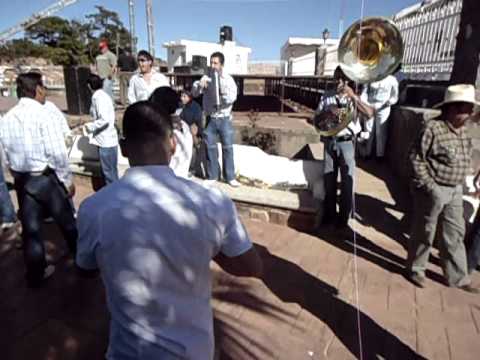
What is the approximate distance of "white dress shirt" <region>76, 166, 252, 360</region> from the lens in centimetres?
106

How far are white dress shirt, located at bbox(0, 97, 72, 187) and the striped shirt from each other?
3223mm

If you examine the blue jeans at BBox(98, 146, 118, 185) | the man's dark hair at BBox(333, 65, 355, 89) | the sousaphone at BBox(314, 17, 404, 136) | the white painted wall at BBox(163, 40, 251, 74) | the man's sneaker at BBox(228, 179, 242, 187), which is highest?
the white painted wall at BBox(163, 40, 251, 74)

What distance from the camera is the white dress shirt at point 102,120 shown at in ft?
15.2

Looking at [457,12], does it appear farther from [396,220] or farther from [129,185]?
[129,185]

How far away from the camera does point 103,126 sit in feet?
15.4

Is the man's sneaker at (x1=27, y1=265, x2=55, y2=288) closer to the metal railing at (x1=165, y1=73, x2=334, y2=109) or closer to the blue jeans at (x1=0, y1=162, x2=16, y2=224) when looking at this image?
the blue jeans at (x1=0, y1=162, x2=16, y2=224)

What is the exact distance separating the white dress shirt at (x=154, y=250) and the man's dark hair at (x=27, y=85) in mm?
2454

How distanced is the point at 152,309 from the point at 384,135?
6.31 metres

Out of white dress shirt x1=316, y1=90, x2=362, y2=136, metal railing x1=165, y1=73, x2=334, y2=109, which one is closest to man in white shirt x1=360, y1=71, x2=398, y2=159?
white dress shirt x1=316, y1=90, x2=362, y2=136

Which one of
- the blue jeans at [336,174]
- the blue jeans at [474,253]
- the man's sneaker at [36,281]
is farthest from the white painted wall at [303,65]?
the man's sneaker at [36,281]

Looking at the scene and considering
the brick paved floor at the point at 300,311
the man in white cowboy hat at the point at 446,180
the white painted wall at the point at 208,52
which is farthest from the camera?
the white painted wall at the point at 208,52

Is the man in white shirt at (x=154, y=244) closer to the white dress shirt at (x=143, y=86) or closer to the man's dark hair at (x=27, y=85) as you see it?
the man's dark hair at (x=27, y=85)

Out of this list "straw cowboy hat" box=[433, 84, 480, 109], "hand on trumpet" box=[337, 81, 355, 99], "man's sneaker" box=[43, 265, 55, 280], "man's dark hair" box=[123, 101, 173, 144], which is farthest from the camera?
"hand on trumpet" box=[337, 81, 355, 99]

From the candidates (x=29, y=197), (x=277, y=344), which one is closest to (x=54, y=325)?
(x=29, y=197)
